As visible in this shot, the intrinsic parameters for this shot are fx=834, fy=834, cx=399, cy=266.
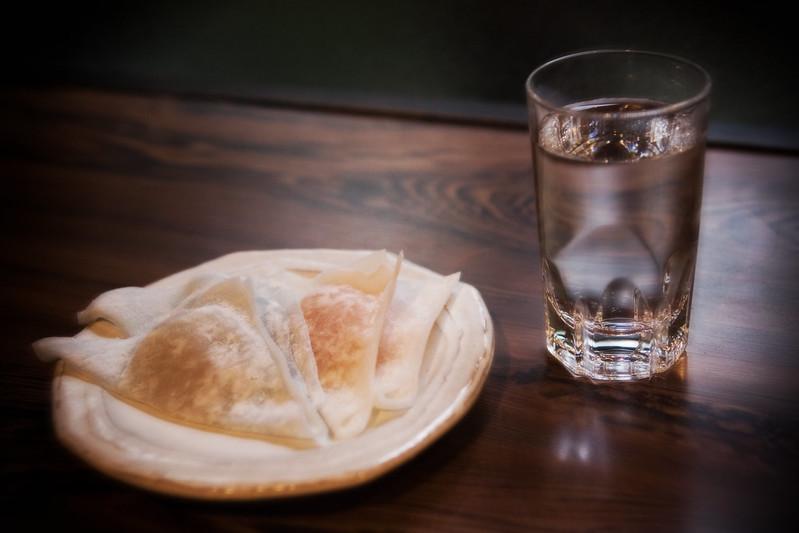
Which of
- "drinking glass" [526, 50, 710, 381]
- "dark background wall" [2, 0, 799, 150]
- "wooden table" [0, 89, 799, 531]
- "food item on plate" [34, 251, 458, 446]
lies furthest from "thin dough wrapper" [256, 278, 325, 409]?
"dark background wall" [2, 0, 799, 150]

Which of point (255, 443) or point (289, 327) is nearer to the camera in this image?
point (255, 443)

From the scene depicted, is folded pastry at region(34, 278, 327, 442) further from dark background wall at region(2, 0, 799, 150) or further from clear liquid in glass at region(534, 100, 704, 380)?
dark background wall at region(2, 0, 799, 150)

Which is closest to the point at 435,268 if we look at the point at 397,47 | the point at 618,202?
the point at 618,202

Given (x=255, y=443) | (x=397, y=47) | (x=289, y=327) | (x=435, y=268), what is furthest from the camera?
(x=397, y=47)

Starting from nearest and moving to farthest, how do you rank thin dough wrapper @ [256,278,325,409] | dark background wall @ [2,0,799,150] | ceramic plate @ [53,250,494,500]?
ceramic plate @ [53,250,494,500]
thin dough wrapper @ [256,278,325,409]
dark background wall @ [2,0,799,150]

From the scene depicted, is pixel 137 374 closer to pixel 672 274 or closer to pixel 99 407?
pixel 99 407

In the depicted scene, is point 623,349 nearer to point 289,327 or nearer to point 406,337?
point 406,337

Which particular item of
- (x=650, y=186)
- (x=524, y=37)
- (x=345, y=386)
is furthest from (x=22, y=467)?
(x=524, y=37)
